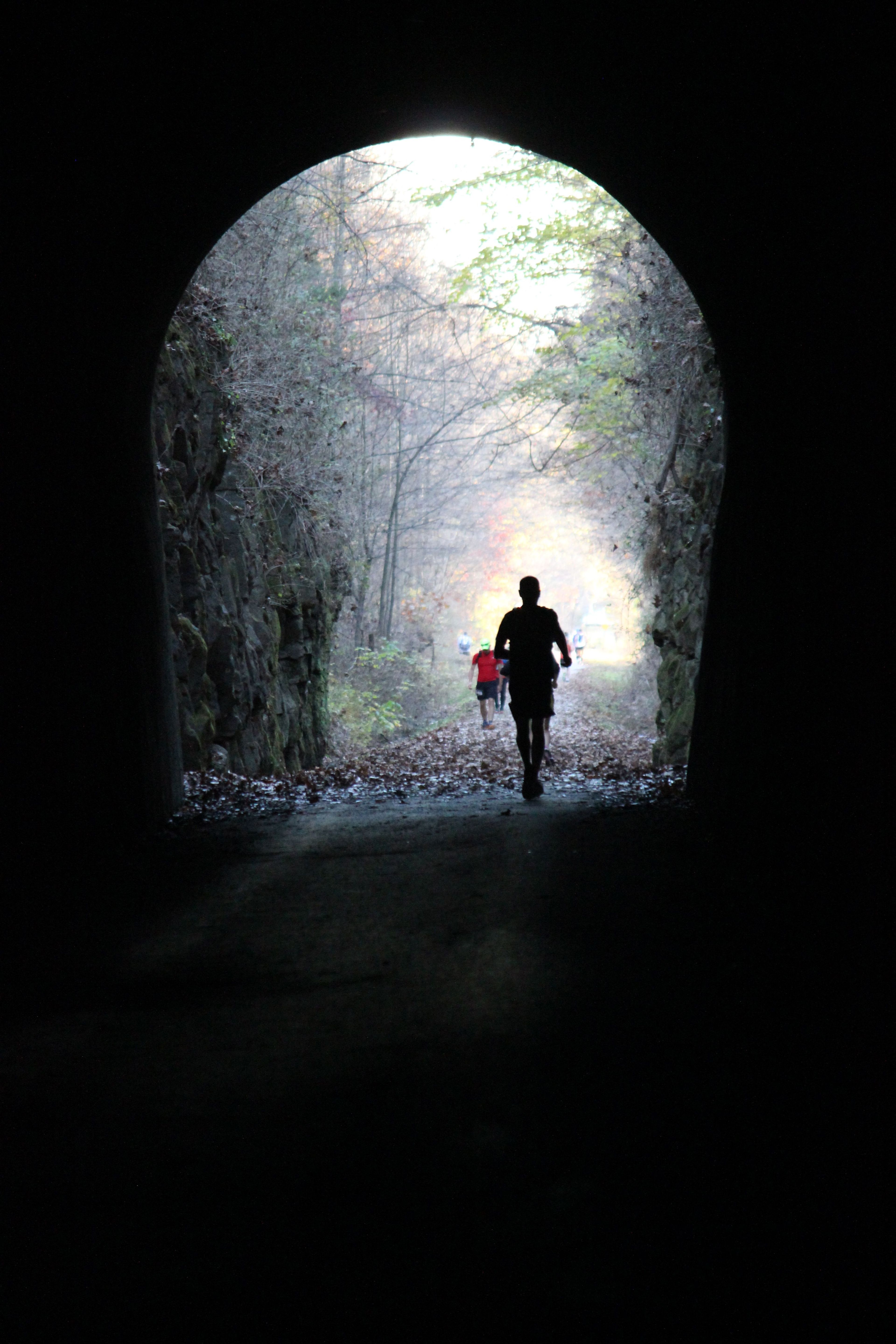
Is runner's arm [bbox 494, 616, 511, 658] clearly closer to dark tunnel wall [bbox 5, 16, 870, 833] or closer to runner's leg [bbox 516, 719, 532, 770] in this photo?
runner's leg [bbox 516, 719, 532, 770]

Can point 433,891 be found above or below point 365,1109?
below

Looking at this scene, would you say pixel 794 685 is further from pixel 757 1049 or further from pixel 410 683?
pixel 410 683

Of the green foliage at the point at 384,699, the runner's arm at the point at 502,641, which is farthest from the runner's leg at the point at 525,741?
the green foliage at the point at 384,699

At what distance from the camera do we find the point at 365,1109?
9.99 feet

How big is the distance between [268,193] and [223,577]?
5.07 meters

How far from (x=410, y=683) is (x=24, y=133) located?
19943 millimetres

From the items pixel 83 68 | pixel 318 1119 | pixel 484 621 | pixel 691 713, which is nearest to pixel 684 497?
pixel 691 713

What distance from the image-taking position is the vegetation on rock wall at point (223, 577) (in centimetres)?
1002

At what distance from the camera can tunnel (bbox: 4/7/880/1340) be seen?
246 centimetres

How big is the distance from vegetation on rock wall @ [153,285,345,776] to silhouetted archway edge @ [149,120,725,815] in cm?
141

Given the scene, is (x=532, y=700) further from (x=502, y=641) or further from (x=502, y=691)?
(x=502, y=691)

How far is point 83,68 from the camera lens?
4.75m

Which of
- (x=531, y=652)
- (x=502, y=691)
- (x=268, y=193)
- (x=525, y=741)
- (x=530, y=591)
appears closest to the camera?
(x=268, y=193)

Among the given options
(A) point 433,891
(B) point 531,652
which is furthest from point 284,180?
(A) point 433,891
